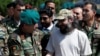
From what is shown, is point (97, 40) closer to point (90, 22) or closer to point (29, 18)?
point (90, 22)

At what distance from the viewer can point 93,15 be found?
21.5 ft

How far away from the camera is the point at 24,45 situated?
5.45 meters

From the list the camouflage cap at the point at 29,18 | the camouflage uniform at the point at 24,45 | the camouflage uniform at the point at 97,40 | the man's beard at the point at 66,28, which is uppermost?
the camouflage cap at the point at 29,18

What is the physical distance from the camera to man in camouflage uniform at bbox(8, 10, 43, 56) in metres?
5.35

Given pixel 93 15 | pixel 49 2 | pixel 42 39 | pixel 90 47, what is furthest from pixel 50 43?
pixel 49 2

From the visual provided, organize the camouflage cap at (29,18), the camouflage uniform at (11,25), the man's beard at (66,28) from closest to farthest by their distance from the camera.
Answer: the camouflage cap at (29,18), the man's beard at (66,28), the camouflage uniform at (11,25)

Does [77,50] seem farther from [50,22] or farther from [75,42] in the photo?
[50,22]

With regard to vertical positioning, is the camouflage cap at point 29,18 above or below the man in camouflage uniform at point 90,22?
above

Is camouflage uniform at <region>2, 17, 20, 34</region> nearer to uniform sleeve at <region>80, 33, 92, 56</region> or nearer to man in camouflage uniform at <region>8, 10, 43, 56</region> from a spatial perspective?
man in camouflage uniform at <region>8, 10, 43, 56</region>

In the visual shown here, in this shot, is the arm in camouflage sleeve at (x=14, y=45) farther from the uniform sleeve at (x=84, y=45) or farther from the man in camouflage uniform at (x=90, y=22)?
the man in camouflage uniform at (x=90, y=22)

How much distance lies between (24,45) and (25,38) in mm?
95

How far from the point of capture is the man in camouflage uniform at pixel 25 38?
5352 millimetres

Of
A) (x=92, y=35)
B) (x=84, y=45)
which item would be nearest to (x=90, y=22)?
(x=92, y=35)

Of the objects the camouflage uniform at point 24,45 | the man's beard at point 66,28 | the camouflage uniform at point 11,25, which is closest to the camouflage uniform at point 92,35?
A: the man's beard at point 66,28
